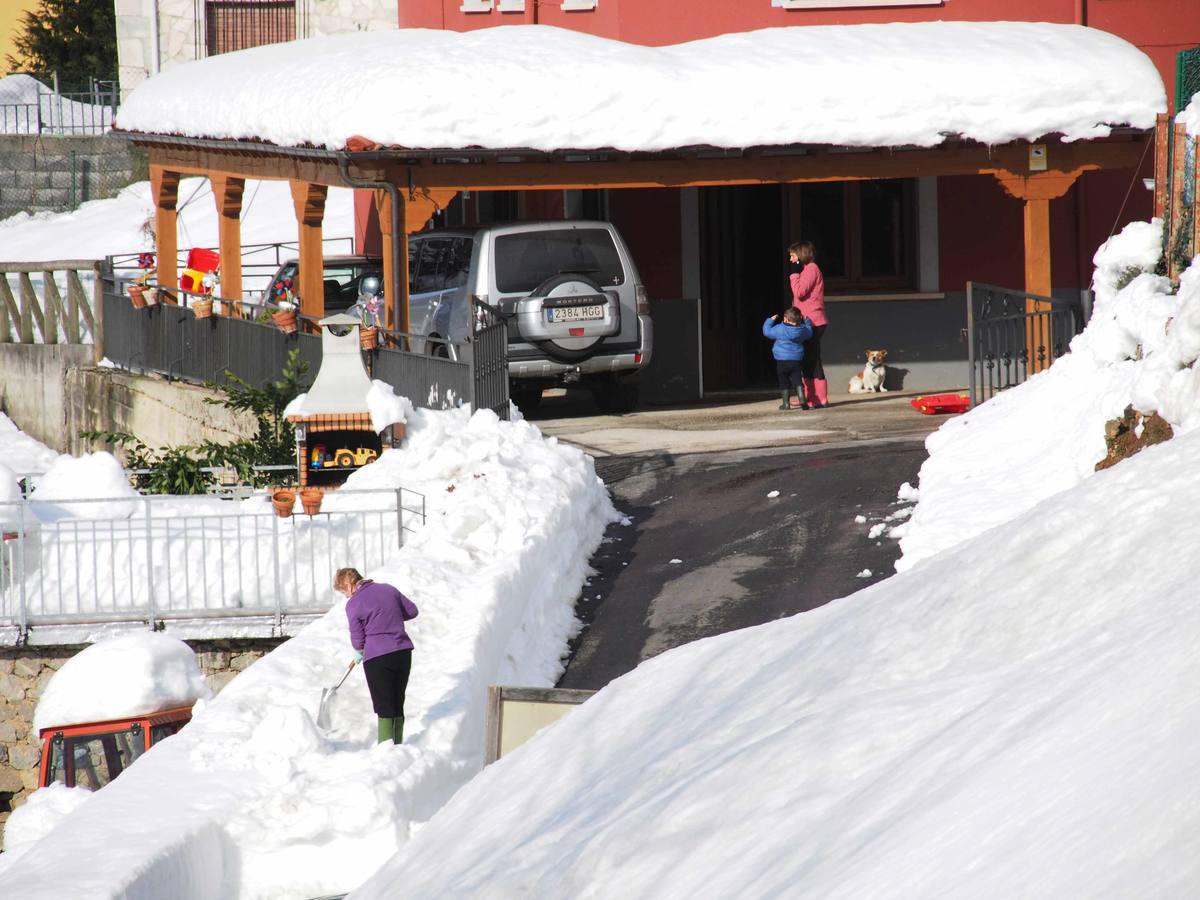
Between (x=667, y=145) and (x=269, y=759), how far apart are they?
838 cm

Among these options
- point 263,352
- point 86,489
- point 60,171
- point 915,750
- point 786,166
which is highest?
point 60,171

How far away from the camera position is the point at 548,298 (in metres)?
16.7

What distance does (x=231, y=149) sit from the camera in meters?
19.0

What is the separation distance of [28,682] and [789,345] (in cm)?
777

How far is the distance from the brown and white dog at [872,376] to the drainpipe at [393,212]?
18.2 feet

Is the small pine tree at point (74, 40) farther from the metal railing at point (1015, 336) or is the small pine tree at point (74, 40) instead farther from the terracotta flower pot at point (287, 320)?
the metal railing at point (1015, 336)

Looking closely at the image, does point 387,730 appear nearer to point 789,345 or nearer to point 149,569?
point 149,569

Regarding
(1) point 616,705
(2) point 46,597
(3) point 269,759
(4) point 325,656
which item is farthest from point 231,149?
(1) point 616,705

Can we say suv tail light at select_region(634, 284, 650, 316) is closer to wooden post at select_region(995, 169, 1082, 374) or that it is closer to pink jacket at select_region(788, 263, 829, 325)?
pink jacket at select_region(788, 263, 829, 325)

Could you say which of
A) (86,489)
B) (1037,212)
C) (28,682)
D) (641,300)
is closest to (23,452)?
(86,489)

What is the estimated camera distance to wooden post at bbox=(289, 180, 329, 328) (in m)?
17.3

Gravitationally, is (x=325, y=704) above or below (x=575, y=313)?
below

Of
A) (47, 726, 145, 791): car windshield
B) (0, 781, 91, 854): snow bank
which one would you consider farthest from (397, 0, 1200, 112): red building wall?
(0, 781, 91, 854): snow bank

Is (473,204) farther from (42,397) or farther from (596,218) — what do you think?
(42,397)
